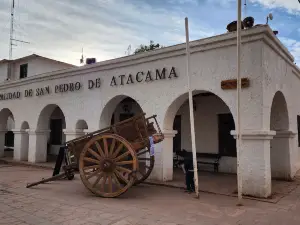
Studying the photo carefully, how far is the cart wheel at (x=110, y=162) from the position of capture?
20.1 ft

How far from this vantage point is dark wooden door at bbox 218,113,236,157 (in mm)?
10094

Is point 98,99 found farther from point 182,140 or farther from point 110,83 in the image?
point 182,140

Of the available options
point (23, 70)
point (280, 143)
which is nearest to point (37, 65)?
point (23, 70)

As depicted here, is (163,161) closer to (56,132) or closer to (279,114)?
(279,114)

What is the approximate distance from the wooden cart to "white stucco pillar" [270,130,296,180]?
14.7 ft

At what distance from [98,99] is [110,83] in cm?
81

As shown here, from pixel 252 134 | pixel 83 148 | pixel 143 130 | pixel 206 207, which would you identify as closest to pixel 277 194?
pixel 252 134

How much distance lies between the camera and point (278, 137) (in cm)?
891

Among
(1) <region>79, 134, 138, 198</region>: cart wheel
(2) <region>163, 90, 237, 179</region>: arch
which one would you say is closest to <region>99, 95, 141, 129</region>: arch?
(2) <region>163, 90, 237, 179</region>: arch

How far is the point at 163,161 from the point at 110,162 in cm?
242

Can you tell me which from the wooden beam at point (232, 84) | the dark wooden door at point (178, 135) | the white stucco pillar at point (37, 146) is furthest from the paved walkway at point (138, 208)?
the white stucco pillar at point (37, 146)

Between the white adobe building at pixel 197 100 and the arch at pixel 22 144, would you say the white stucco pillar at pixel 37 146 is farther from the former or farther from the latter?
the arch at pixel 22 144

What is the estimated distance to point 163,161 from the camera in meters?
8.21

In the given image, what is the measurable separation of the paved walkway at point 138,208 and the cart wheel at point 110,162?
0.36m
